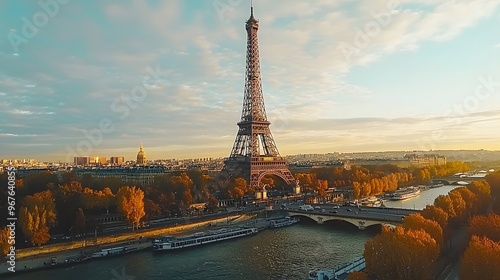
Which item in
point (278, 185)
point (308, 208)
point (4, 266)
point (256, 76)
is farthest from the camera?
point (278, 185)

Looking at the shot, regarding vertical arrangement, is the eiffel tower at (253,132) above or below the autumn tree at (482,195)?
above

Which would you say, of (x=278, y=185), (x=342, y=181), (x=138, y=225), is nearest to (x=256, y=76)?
(x=278, y=185)

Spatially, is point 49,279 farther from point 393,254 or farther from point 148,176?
point 148,176

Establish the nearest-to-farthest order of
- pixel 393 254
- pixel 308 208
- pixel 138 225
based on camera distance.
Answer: pixel 393 254 → pixel 138 225 → pixel 308 208

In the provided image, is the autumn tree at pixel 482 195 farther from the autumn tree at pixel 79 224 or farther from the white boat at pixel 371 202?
the autumn tree at pixel 79 224

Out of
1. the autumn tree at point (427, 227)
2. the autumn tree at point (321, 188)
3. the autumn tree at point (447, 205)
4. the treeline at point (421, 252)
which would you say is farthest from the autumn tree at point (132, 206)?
the autumn tree at point (321, 188)

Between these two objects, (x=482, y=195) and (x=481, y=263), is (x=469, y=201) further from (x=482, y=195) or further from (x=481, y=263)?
(x=481, y=263)
